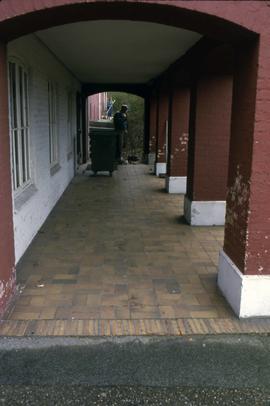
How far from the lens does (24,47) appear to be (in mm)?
5445

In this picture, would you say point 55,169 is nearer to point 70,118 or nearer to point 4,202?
point 70,118

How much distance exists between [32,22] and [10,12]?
0.25 metres

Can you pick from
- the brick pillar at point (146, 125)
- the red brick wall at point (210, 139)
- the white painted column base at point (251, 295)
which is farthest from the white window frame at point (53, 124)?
the brick pillar at point (146, 125)

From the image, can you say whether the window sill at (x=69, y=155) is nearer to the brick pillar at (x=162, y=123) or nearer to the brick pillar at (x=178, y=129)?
the brick pillar at (x=162, y=123)

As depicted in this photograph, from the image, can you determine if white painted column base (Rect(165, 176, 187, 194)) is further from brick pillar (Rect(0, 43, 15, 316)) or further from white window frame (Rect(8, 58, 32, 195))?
brick pillar (Rect(0, 43, 15, 316))

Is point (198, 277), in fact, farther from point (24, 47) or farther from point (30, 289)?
point (24, 47)

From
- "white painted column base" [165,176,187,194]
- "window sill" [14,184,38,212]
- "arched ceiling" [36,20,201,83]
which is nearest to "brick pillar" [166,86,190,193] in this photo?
"white painted column base" [165,176,187,194]

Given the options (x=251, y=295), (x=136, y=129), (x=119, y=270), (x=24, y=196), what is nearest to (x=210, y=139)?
(x=119, y=270)

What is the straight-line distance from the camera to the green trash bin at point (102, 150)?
12.1m

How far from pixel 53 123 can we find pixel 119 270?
4.17 meters

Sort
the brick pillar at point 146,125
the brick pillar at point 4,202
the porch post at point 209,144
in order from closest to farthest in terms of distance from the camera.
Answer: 1. the brick pillar at point 4,202
2. the porch post at point 209,144
3. the brick pillar at point 146,125

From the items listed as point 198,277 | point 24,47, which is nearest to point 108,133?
point 24,47

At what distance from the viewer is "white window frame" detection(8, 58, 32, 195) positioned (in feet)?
16.8

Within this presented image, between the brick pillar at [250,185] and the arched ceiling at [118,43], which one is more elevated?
the arched ceiling at [118,43]
